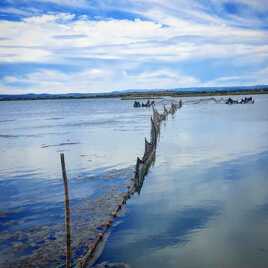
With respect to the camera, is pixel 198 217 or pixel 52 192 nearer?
pixel 198 217

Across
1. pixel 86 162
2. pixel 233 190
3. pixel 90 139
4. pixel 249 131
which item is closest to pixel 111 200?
pixel 233 190

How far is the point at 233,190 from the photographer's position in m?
17.6

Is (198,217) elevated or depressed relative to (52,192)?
elevated

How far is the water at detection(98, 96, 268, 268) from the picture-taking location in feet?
37.2

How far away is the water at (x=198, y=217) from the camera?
11.3 m

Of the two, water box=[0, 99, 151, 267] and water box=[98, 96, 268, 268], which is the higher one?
water box=[98, 96, 268, 268]

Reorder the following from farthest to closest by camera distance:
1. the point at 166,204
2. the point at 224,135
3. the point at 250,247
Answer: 1. the point at 224,135
2. the point at 166,204
3. the point at 250,247

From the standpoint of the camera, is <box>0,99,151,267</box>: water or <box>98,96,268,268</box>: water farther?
<box>0,99,151,267</box>: water

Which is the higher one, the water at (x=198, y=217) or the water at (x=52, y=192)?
the water at (x=198, y=217)

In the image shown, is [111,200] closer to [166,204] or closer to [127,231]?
[166,204]

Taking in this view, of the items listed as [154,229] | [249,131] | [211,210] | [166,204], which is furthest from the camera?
[249,131]

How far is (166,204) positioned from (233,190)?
11.0 feet

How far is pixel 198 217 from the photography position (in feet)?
46.7

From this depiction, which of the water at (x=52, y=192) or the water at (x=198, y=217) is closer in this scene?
the water at (x=198, y=217)
